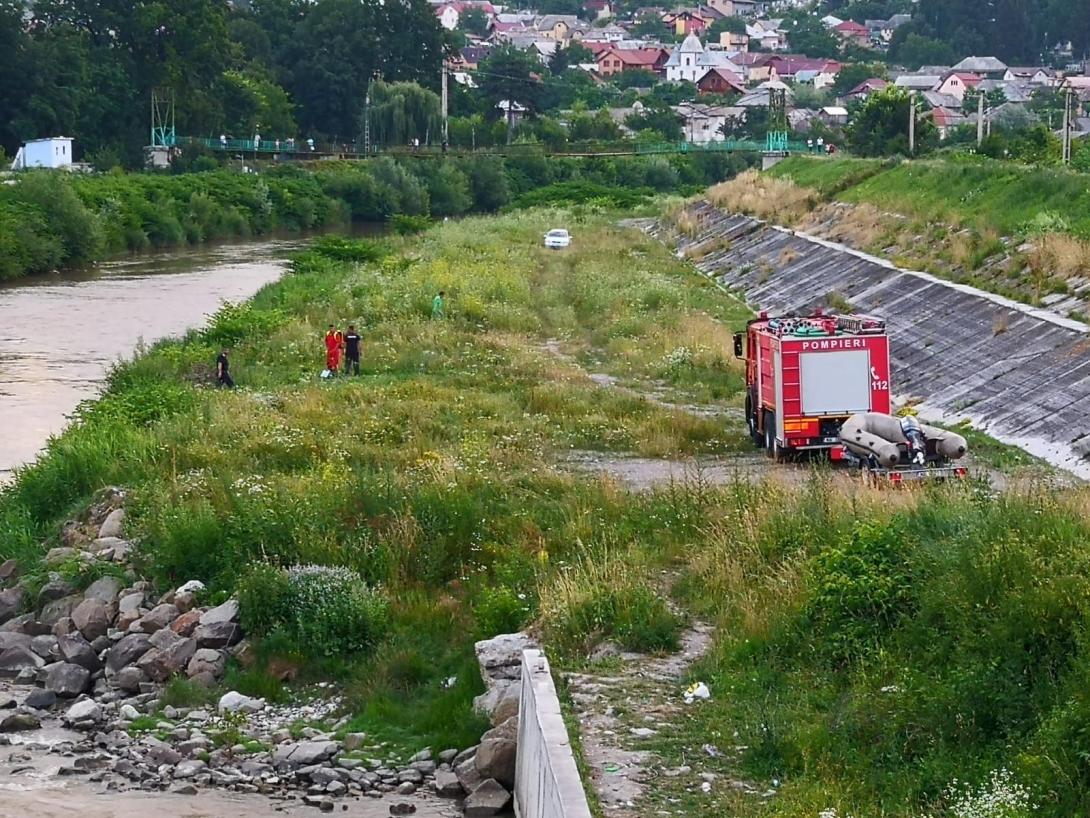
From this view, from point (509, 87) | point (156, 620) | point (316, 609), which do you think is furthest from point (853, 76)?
point (316, 609)

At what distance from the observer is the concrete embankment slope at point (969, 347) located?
85.0 ft

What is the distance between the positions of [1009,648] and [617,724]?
3.22 metres

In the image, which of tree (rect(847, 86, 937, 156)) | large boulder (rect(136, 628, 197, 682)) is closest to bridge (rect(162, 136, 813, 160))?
tree (rect(847, 86, 937, 156))

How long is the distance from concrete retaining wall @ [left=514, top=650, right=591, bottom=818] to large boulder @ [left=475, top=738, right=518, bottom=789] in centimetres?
22

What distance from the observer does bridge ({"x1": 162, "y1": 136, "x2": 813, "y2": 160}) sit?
10544 centimetres

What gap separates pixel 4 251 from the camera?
199 feet

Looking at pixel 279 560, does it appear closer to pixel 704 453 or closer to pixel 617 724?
pixel 617 724

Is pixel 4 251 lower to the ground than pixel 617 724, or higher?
higher

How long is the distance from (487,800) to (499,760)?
0.36 meters

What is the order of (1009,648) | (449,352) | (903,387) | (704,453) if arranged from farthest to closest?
1. (449,352)
2. (903,387)
3. (704,453)
4. (1009,648)

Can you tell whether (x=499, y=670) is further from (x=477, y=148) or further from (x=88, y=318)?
(x=477, y=148)

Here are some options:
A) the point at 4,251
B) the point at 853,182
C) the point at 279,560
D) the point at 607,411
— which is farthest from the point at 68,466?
the point at 853,182

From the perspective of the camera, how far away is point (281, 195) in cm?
9356

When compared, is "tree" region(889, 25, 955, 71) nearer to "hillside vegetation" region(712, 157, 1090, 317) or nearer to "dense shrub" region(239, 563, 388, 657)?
"hillside vegetation" region(712, 157, 1090, 317)
